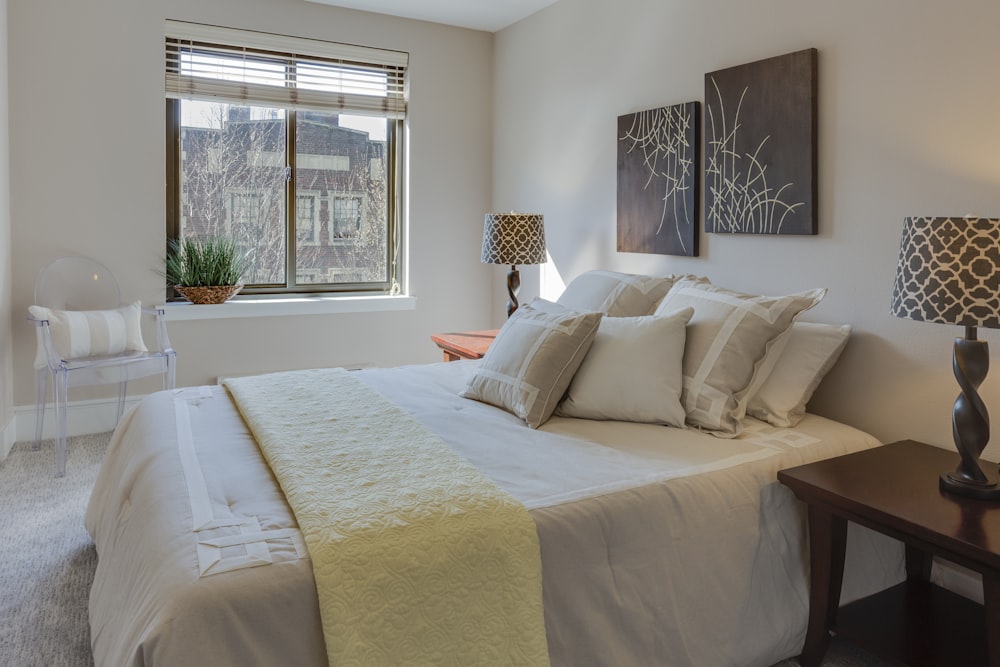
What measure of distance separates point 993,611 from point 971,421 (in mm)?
468

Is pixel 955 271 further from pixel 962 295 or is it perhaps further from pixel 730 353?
pixel 730 353

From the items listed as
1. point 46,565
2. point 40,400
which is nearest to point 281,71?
point 40,400

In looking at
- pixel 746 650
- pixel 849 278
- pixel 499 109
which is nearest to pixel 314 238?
pixel 499 109

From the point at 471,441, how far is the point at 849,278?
4.67 feet

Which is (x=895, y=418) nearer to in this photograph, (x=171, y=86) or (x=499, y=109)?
(x=499, y=109)

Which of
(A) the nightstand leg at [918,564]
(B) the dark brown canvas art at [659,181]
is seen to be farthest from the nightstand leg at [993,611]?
(B) the dark brown canvas art at [659,181]

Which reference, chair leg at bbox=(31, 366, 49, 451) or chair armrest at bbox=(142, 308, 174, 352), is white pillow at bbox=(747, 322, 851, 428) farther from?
chair leg at bbox=(31, 366, 49, 451)

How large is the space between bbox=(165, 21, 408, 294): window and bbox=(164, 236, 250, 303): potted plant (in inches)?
4.3

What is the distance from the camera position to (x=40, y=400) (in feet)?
11.9

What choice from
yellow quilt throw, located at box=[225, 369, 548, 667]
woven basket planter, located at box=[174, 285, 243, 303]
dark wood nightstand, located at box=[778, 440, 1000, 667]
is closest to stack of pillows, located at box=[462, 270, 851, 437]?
dark wood nightstand, located at box=[778, 440, 1000, 667]

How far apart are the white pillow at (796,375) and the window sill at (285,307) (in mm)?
2796

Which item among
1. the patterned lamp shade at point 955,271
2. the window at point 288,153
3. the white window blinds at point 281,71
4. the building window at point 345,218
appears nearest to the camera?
the patterned lamp shade at point 955,271

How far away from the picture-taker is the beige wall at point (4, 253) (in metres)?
3.47

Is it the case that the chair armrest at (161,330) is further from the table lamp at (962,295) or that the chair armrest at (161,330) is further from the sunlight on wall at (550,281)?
the table lamp at (962,295)
